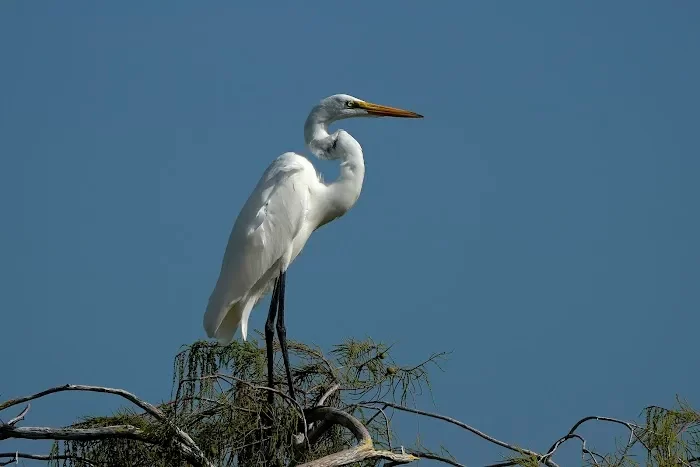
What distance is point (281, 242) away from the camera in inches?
292

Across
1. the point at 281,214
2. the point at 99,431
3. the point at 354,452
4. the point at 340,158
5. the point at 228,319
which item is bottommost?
the point at 354,452

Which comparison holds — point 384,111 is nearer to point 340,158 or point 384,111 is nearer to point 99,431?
point 340,158

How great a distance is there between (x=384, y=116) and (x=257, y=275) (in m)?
1.58

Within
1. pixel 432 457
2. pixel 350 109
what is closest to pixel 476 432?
pixel 432 457

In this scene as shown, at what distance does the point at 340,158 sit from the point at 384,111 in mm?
571

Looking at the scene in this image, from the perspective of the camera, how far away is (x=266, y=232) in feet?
24.2

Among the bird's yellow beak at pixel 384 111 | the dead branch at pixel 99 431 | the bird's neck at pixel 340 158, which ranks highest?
the bird's yellow beak at pixel 384 111

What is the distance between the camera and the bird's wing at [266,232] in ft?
24.2

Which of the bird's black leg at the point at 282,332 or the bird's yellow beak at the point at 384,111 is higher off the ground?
the bird's yellow beak at the point at 384,111

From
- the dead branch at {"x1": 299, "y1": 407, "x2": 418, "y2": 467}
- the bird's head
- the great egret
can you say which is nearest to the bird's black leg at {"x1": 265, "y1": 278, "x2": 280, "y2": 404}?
the great egret

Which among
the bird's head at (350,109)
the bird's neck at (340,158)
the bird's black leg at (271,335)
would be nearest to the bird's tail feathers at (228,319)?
the bird's black leg at (271,335)

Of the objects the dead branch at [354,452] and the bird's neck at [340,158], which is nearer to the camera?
the dead branch at [354,452]

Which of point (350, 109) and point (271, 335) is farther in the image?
point (350, 109)

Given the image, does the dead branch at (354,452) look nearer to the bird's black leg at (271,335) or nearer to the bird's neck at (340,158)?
the bird's black leg at (271,335)
